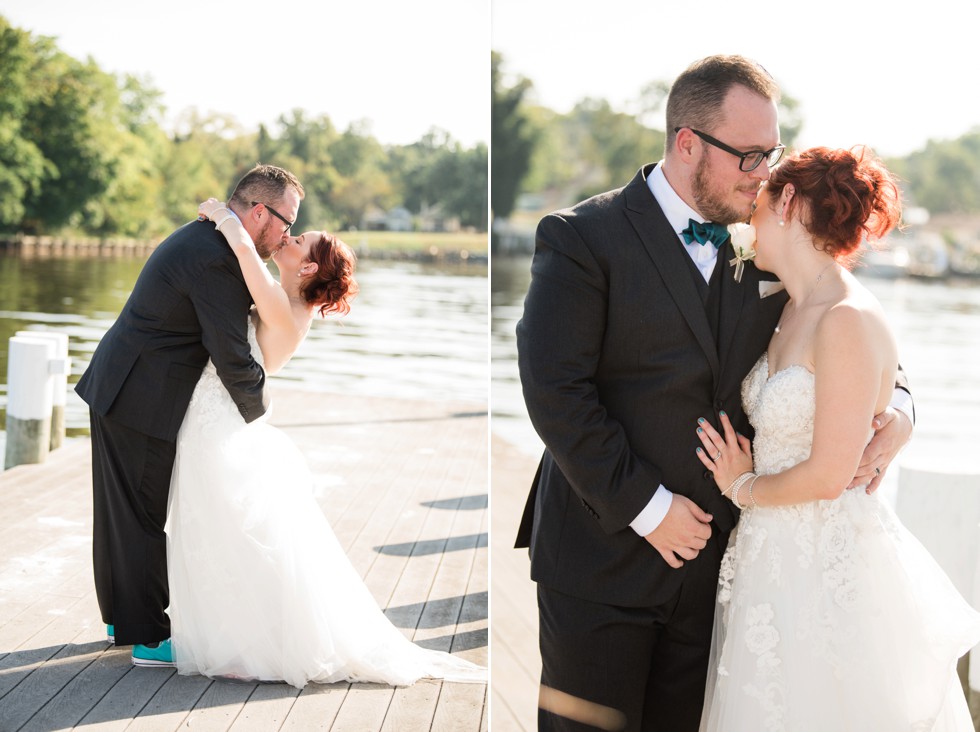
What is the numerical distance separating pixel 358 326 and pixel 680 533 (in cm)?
2726

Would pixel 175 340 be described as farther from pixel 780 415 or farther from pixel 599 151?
pixel 599 151

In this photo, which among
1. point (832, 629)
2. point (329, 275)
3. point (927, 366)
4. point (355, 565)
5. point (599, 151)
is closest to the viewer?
point (832, 629)

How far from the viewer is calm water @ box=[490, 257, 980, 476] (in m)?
14.7

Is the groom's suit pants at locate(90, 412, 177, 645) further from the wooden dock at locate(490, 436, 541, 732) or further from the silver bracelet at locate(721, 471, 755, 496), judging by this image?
the silver bracelet at locate(721, 471, 755, 496)

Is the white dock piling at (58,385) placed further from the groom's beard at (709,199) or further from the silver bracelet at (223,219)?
the groom's beard at (709,199)

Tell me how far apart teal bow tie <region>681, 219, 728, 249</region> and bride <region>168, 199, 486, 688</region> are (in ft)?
4.88

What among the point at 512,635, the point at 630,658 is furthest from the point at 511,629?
the point at 630,658

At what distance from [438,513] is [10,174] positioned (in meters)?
42.2

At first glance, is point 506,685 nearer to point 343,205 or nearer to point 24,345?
point 24,345

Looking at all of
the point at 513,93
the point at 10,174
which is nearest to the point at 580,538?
the point at 10,174

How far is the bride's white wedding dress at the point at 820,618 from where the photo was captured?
89.5 inches

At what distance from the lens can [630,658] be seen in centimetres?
224

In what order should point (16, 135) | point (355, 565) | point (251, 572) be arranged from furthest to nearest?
point (16, 135) → point (355, 565) → point (251, 572)

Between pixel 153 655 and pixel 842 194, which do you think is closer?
Answer: pixel 842 194
